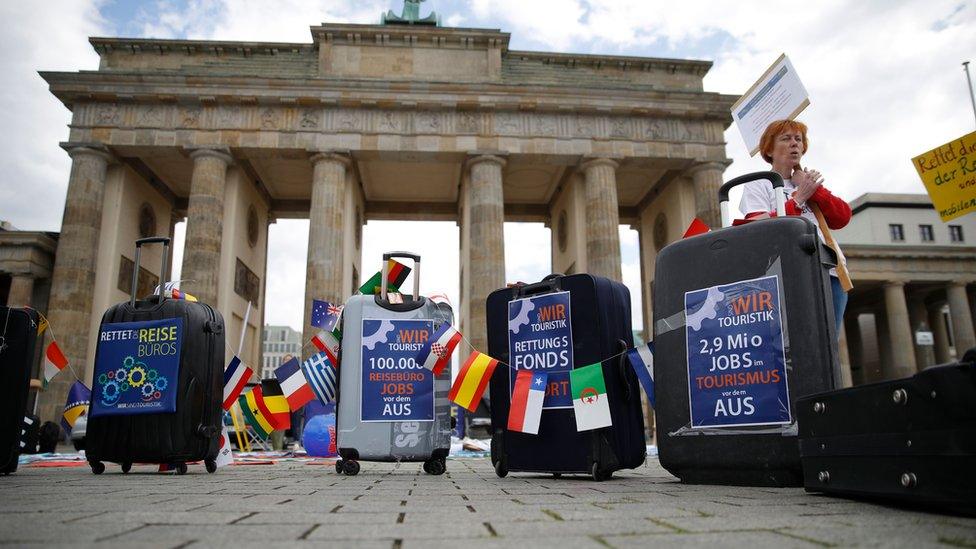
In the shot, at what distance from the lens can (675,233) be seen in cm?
2642

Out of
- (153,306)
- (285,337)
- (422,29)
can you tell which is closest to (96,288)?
(422,29)

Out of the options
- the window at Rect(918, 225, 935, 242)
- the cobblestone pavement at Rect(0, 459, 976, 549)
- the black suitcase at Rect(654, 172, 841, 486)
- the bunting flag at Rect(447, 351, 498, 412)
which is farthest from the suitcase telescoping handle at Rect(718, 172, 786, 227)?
the window at Rect(918, 225, 935, 242)

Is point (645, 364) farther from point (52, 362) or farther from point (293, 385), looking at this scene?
point (52, 362)

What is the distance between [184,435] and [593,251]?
19.0m

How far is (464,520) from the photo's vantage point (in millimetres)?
2297

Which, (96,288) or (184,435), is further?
(96,288)

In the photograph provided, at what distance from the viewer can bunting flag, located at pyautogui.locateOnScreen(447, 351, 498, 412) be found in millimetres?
5422

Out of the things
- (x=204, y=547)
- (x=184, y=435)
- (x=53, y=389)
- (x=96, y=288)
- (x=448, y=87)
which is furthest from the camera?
(x=448, y=87)

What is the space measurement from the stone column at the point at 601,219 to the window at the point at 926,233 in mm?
32615

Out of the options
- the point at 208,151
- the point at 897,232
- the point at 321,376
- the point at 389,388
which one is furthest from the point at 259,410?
the point at 897,232

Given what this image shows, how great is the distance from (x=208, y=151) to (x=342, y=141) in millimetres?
4869

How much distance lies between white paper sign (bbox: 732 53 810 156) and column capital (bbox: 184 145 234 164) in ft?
70.1

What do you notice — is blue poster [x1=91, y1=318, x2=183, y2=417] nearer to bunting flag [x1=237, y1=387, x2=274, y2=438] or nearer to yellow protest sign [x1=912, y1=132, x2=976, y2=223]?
bunting flag [x1=237, y1=387, x2=274, y2=438]

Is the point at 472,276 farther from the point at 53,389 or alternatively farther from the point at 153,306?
the point at 153,306
